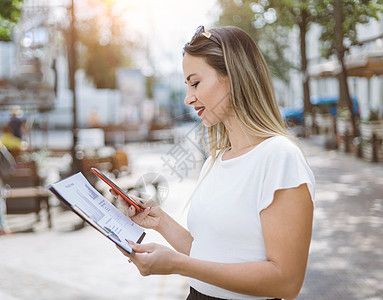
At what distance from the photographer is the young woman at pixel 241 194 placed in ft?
5.09

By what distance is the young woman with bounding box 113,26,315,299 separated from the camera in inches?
61.1

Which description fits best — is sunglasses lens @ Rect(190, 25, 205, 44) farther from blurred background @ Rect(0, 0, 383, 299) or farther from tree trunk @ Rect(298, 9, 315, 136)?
tree trunk @ Rect(298, 9, 315, 136)

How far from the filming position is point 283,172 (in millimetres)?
1573

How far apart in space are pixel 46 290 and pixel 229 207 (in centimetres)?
393

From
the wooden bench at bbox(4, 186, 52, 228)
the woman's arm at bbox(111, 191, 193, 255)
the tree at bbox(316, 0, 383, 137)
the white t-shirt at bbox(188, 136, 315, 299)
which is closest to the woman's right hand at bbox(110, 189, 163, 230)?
the woman's arm at bbox(111, 191, 193, 255)

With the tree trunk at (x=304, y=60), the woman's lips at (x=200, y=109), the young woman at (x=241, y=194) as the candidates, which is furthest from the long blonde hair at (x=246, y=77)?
the tree trunk at (x=304, y=60)

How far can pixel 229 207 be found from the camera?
168cm

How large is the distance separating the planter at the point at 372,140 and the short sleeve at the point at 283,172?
1183 centimetres

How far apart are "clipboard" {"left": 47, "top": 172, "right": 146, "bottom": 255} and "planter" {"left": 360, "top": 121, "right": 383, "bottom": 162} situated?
11837 millimetres

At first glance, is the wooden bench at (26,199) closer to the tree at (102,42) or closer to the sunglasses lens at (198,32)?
the sunglasses lens at (198,32)

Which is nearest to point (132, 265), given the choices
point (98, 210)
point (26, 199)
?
point (26, 199)

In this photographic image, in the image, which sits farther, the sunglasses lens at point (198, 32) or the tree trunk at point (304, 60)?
the tree trunk at point (304, 60)

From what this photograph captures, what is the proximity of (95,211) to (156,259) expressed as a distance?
0.97ft

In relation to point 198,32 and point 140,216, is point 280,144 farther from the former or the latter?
point 140,216
